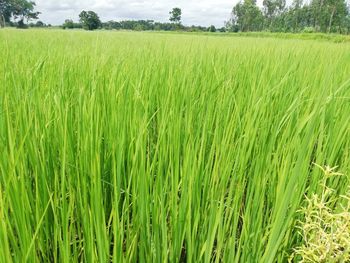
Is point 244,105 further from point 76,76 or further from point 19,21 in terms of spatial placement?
point 19,21

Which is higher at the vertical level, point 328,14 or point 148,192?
point 328,14

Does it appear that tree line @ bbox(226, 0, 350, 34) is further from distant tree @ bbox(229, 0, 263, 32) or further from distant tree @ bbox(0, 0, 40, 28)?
distant tree @ bbox(0, 0, 40, 28)

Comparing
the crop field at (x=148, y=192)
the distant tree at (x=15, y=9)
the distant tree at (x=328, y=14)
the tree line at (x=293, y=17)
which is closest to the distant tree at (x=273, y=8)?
the tree line at (x=293, y=17)

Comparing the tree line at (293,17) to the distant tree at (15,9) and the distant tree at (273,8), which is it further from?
the distant tree at (15,9)

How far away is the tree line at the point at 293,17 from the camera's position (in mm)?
29672

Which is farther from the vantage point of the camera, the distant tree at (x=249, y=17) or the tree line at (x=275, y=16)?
the distant tree at (x=249, y=17)

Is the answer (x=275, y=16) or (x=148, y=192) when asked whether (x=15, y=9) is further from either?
(x=148, y=192)

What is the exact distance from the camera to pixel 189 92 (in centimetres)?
91

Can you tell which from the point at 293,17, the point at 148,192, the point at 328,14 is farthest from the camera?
the point at 293,17

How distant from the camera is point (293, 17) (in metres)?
37.0

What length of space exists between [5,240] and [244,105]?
0.77 metres

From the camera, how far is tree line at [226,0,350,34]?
29.7 metres

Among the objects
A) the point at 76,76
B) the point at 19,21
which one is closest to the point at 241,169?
the point at 76,76

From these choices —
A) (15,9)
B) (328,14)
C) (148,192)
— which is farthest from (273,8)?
(148,192)
